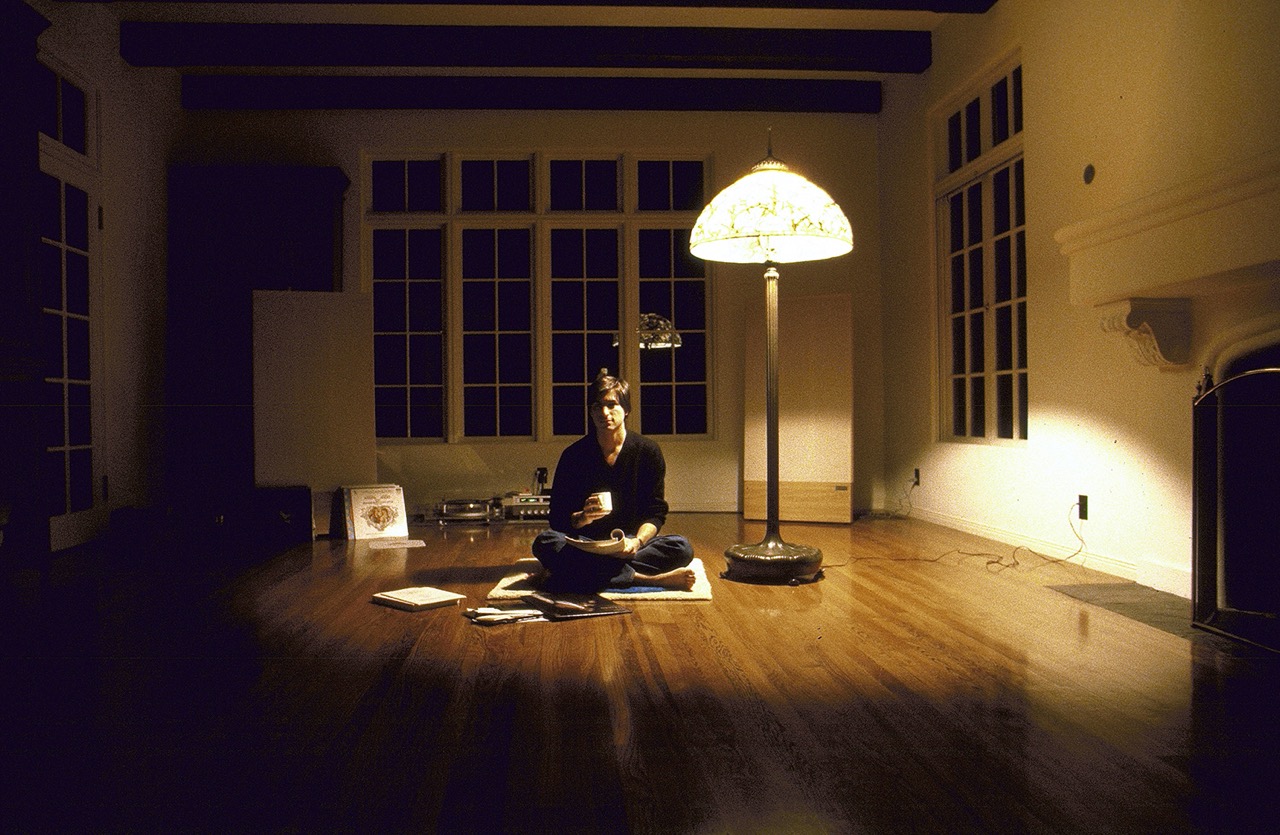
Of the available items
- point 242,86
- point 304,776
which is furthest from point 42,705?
point 242,86

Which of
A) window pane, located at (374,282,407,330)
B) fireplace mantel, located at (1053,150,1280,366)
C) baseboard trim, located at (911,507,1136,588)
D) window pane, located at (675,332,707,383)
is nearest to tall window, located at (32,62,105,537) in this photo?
window pane, located at (374,282,407,330)

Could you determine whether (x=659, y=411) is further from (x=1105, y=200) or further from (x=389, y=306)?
(x=1105, y=200)

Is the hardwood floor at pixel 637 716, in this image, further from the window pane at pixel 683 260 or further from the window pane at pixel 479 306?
the window pane at pixel 683 260

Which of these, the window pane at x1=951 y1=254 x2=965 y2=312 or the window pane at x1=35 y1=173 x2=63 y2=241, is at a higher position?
the window pane at x1=35 y1=173 x2=63 y2=241

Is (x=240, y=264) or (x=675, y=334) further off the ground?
(x=240, y=264)

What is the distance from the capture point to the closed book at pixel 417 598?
351 centimetres

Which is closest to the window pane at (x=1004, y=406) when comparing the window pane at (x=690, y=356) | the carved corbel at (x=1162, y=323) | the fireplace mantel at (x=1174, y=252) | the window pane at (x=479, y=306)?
the fireplace mantel at (x=1174, y=252)

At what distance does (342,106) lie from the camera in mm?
6660

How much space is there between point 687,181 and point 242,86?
362 cm

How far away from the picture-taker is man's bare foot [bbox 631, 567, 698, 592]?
3826 millimetres

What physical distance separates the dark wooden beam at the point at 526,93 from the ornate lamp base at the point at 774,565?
413 cm

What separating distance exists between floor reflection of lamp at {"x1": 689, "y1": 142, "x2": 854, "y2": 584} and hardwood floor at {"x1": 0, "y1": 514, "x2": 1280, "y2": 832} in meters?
0.28

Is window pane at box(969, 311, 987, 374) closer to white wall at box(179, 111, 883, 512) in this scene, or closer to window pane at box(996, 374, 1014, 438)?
window pane at box(996, 374, 1014, 438)

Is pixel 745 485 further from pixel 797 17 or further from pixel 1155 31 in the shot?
pixel 1155 31
